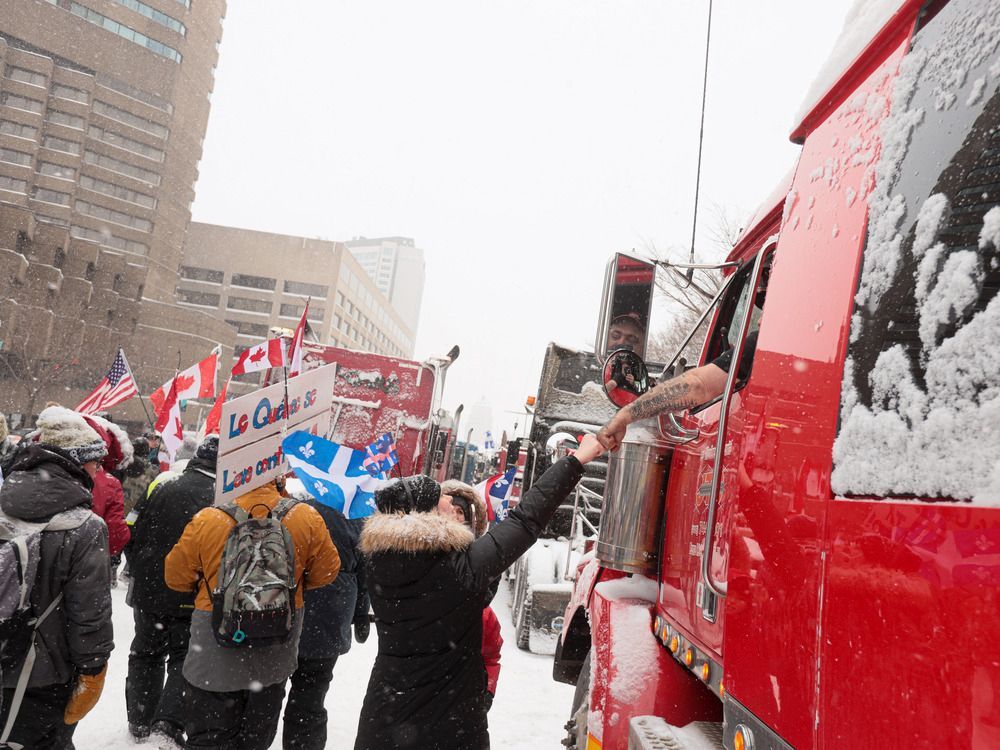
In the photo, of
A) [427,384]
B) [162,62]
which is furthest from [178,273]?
[427,384]

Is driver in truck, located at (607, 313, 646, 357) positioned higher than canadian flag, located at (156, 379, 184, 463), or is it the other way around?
driver in truck, located at (607, 313, 646, 357)

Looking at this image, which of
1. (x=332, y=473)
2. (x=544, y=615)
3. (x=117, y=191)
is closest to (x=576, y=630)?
(x=332, y=473)

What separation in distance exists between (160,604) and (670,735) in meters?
3.84

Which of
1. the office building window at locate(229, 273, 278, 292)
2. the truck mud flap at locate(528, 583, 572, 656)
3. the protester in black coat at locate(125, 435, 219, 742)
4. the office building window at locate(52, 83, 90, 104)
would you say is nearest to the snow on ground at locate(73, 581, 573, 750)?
the truck mud flap at locate(528, 583, 572, 656)

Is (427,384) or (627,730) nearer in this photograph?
(627,730)

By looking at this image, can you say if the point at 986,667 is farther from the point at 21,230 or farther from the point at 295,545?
the point at 21,230

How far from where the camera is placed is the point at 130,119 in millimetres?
64062

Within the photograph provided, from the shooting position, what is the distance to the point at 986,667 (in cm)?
88

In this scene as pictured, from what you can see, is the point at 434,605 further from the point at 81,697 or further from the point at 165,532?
the point at 165,532

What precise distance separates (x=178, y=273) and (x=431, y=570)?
2841 inches

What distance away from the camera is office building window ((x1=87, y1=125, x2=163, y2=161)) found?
6184cm

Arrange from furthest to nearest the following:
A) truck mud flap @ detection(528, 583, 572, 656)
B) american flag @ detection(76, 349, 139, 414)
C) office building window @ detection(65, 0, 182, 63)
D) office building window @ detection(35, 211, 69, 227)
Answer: office building window @ detection(65, 0, 182, 63) < office building window @ detection(35, 211, 69, 227) < american flag @ detection(76, 349, 139, 414) < truck mud flap @ detection(528, 583, 572, 656)

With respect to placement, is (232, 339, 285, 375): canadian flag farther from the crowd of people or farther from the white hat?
the white hat

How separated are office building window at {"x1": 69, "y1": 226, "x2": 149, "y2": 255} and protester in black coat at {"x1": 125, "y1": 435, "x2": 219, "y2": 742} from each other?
66.7m
